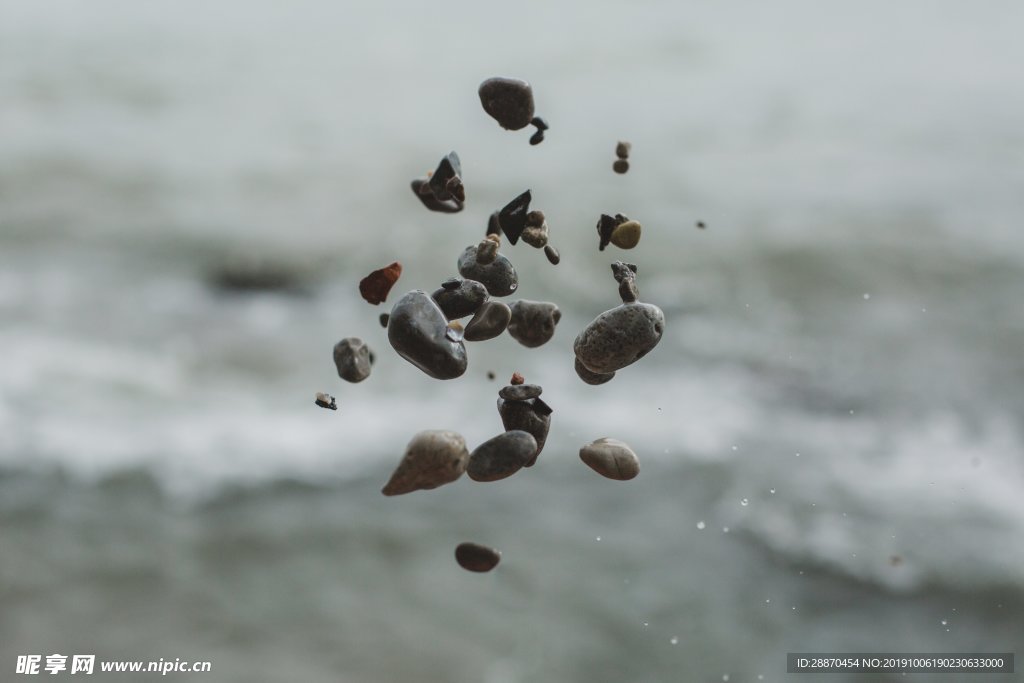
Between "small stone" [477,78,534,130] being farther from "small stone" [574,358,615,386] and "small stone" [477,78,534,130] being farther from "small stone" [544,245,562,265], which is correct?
"small stone" [574,358,615,386]

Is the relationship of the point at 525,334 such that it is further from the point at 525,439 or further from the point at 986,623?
the point at 986,623

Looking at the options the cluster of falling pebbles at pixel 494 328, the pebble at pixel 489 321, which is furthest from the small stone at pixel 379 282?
the pebble at pixel 489 321

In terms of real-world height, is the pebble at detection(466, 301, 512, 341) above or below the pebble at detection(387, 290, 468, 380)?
above

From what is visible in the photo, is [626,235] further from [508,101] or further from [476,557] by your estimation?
[476,557]

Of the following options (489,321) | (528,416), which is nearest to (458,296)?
(489,321)

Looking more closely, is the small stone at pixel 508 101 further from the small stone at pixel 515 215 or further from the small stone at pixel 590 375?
the small stone at pixel 590 375

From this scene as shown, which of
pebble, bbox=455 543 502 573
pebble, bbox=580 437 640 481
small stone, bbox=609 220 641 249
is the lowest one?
pebble, bbox=455 543 502 573

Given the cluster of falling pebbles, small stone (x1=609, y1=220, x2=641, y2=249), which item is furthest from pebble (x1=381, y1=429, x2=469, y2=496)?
small stone (x1=609, y1=220, x2=641, y2=249)
